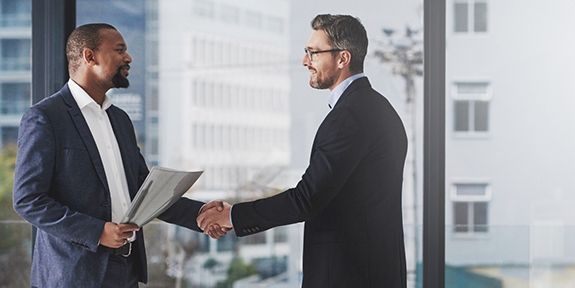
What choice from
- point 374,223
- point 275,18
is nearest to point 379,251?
point 374,223

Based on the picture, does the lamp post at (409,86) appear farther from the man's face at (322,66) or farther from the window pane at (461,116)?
the man's face at (322,66)

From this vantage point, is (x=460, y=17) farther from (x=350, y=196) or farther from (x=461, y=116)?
(x=350, y=196)

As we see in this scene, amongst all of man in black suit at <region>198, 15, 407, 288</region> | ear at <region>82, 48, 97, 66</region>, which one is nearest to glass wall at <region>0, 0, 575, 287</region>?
man in black suit at <region>198, 15, 407, 288</region>

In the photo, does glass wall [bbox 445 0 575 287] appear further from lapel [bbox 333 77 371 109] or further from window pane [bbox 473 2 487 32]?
lapel [bbox 333 77 371 109]

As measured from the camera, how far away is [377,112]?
199 cm

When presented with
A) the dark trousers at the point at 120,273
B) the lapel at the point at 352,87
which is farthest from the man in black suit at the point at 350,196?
the dark trousers at the point at 120,273

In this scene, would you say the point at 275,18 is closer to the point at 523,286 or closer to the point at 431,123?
the point at 431,123

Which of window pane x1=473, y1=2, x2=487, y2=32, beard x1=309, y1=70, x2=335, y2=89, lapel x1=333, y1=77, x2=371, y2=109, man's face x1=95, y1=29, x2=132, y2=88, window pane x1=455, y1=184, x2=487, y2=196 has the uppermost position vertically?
window pane x1=473, y1=2, x2=487, y2=32

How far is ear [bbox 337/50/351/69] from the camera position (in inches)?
81.2

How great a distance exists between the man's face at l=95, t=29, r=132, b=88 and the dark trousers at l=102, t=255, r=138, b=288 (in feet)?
1.74

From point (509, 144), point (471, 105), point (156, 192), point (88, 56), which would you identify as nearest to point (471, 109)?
point (471, 105)

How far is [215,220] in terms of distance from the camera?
7.48ft

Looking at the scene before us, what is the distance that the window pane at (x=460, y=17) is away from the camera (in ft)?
8.18

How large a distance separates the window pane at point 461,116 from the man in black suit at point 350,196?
52 cm
